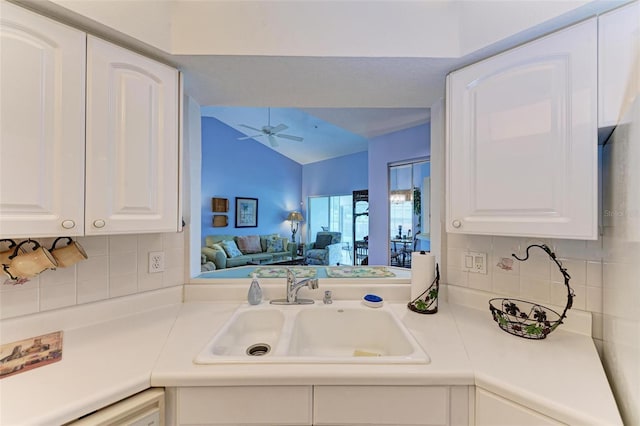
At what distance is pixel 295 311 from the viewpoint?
1170 millimetres

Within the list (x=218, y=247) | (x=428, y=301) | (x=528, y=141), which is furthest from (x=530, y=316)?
(x=218, y=247)

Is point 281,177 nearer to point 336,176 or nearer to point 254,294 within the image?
point 336,176

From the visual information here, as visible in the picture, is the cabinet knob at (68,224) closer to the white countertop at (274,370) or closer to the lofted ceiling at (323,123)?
the white countertop at (274,370)

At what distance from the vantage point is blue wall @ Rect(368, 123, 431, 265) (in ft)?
10.7

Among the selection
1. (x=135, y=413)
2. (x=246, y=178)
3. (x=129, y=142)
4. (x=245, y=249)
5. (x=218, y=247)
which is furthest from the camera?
(x=246, y=178)

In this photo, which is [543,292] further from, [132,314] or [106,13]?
[106,13]

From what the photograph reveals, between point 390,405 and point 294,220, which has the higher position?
point 294,220

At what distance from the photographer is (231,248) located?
A: 5191mm

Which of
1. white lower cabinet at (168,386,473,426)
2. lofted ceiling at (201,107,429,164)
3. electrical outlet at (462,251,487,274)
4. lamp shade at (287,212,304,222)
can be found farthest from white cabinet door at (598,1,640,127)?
lamp shade at (287,212,304,222)

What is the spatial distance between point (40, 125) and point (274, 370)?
1.03 metres

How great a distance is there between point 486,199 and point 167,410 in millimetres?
1288

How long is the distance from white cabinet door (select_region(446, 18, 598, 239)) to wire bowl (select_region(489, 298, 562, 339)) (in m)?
0.36

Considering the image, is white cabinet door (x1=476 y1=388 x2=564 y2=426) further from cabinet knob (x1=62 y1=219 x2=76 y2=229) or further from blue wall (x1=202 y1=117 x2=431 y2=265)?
blue wall (x1=202 y1=117 x2=431 y2=265)

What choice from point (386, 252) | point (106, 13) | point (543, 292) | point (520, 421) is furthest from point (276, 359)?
point (386, 252)
